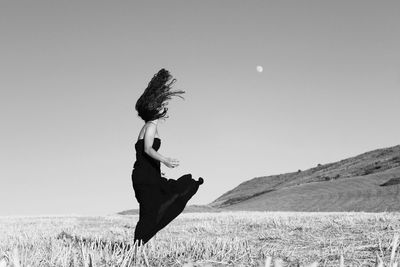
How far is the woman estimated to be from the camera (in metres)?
6.53

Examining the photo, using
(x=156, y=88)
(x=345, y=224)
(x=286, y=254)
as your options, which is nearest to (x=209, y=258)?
(x=286, y=254)

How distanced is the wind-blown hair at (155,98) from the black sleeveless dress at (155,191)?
333mm

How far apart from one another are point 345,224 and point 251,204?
47111 mm

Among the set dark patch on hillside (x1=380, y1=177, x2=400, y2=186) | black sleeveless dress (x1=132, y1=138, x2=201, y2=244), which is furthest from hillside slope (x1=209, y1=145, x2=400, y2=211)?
black sleeveless dress (x1=132, y1=138, x2=201, y2=244)

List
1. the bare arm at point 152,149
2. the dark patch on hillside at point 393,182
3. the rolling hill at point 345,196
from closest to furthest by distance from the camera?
the bare arm at point 152,149
the rolling hill at point 345,196
the dark patch on hillside at point 393,182

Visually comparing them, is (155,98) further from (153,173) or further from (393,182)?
(393,182)

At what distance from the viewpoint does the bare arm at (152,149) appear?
6.22m

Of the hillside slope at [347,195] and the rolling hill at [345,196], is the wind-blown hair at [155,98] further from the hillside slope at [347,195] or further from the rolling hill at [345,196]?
the hillside slope at [347,195]

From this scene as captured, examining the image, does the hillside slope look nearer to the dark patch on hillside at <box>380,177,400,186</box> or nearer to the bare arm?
the dark patch on hillside at <box>380,177,400,186</box>

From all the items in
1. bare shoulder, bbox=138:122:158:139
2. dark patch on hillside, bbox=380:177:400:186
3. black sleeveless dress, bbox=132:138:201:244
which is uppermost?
dark patch on hillside, bbox=380:177:400:186

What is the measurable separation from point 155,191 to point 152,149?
563 mm

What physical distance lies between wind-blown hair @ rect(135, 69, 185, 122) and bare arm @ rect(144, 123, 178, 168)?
154mm

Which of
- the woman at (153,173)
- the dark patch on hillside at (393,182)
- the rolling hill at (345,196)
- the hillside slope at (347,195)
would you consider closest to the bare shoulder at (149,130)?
the woman at (153,173)

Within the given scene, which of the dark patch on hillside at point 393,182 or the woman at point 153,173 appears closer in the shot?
the woman at point 153,173
